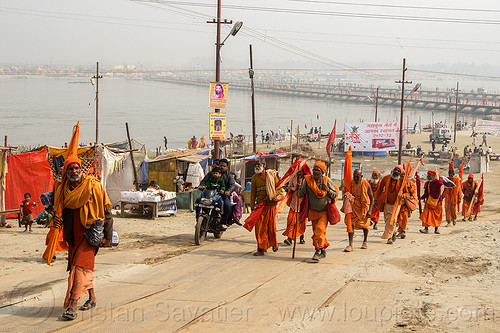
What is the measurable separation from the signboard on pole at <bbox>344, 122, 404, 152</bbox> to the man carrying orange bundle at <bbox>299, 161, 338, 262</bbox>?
28853mm

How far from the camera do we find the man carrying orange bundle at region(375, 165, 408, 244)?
1059cm

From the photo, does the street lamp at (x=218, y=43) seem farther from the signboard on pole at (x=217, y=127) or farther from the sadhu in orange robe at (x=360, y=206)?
the sadhu in orange robe at (x=360, y=206)

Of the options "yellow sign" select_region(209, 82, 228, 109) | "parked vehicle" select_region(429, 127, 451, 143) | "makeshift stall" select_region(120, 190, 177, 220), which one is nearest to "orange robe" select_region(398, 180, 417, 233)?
"makeshift stall" select_region(120, 190, 177, 220)

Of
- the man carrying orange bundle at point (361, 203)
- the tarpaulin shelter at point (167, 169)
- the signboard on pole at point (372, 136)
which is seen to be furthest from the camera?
the signboard on pole at point (372, 136)

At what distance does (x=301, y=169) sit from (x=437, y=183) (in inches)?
186

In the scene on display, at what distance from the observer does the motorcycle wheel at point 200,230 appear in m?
9.91

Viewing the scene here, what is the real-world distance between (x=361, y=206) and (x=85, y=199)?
17.0 feet

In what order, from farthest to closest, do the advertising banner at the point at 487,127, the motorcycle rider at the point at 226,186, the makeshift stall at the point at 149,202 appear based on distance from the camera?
the advertising banner at the point at 487,127, the makeshift stall at the point at 149,202, the motorcycle rider at the point at 226,186

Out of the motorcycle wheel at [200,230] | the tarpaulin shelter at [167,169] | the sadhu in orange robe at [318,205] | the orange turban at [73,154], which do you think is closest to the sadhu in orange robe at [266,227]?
the sadhu in orange robe at [318,205]

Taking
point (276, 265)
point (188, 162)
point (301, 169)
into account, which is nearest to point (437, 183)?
point (301, 169)

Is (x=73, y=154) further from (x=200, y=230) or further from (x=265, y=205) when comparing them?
(x=200, y=230)

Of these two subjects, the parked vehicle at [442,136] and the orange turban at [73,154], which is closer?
the orange turban at [73,154]

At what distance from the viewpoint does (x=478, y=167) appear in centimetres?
3134

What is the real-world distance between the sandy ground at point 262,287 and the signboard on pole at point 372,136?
1058 inches
